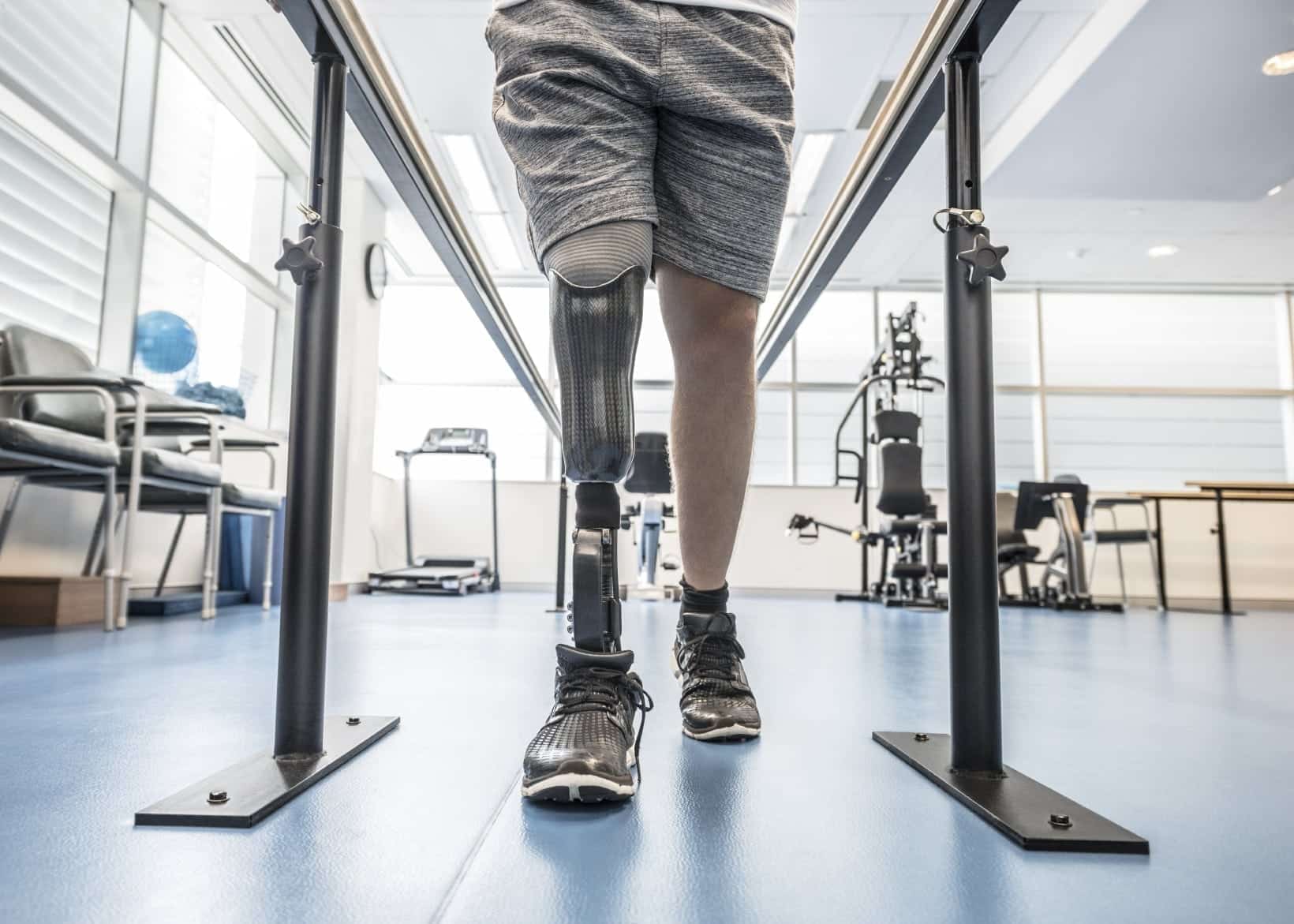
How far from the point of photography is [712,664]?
987mm

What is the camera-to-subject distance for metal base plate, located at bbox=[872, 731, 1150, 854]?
577 millimetres

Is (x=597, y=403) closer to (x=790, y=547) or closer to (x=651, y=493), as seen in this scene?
(x=651, y=493)

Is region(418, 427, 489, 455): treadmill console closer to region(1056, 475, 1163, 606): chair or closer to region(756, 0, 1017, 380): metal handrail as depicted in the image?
region(1056, 475, 1163, 606): chair

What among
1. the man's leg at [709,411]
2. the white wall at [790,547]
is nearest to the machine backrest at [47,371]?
the man's leg at [709,411]

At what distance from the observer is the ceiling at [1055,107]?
363 cm

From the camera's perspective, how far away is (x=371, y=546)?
6020 mm

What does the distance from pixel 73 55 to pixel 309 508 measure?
351 cm

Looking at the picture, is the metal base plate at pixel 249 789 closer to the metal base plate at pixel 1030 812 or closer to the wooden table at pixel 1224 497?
the metal base plate at pixel 1030 812

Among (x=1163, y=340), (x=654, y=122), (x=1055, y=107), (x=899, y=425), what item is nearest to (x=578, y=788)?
(x=654, y=122)

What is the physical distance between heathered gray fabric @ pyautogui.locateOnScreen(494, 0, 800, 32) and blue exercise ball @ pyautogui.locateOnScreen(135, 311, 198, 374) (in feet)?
10.8

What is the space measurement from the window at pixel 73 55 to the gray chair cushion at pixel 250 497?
1.45 m

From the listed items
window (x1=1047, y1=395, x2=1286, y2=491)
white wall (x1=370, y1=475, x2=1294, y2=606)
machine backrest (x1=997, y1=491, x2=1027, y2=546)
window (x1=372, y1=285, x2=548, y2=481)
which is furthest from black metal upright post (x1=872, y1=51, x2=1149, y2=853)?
window (x1=1047, y1=395, x2=1286, y2=491)

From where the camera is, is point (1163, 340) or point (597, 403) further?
point (1163, 340)

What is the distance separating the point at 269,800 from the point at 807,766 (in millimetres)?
472
